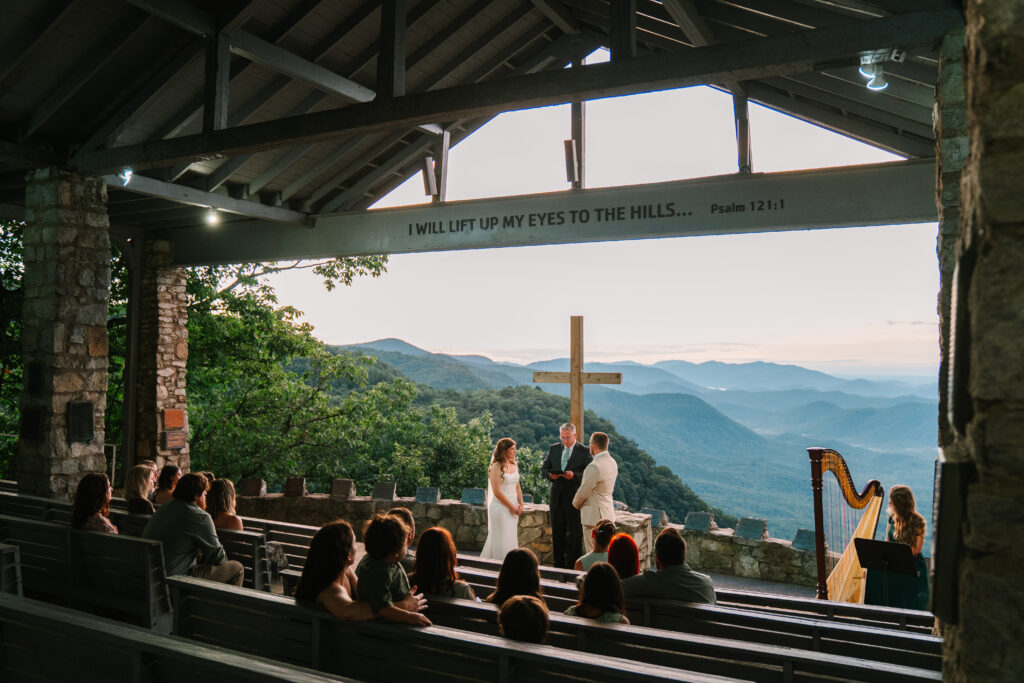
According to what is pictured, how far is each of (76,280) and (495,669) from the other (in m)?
6.15

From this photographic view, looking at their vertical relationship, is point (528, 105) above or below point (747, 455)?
above

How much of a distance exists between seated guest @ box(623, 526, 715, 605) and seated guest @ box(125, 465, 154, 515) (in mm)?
3492

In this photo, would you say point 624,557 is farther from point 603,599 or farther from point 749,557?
point 749,557

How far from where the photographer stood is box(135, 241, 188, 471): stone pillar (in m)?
9.73

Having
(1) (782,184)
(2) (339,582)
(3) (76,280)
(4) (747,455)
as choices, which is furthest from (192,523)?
(4) (747,455)

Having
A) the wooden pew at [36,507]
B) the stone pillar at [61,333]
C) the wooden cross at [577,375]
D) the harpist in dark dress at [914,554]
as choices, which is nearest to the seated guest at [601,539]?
the harpist in dark dress at [914,554]

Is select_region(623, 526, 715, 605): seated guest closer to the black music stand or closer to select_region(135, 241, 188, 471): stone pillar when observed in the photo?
the black music stand

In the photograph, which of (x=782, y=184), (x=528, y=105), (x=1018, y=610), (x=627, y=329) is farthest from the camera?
(x=627, y=329)

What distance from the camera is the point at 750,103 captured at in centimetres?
687

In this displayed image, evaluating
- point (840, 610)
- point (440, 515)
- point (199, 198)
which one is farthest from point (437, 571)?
point (199, 198)

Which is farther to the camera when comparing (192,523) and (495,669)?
(192,523)

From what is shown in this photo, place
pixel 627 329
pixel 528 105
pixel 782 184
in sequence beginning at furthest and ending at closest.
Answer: pixel 627 329 < pixel 782 184 < pixel 528 105

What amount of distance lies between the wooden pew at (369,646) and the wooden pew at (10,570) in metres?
1.29

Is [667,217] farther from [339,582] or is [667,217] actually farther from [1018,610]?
[1018,610]
